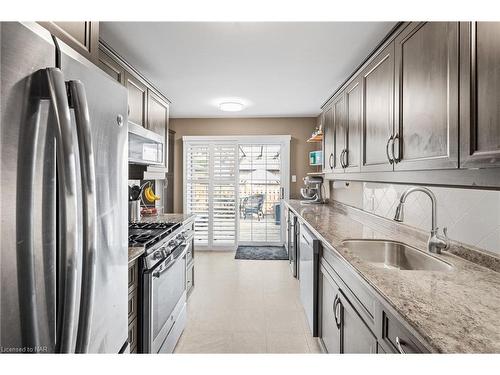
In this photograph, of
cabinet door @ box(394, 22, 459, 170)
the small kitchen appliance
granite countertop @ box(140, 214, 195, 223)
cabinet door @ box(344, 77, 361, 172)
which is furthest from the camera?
the small kitchen appliance

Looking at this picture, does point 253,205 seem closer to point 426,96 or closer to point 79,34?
point 426,96

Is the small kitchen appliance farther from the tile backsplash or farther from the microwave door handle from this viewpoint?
the microwave door handle

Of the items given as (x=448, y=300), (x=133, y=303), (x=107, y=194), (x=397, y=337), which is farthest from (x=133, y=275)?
(x=448, y=300)

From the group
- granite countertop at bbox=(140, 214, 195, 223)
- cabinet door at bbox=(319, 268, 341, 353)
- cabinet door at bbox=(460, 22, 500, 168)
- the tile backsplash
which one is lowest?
cabinet door at bbox=(319, 268, 341, 353)

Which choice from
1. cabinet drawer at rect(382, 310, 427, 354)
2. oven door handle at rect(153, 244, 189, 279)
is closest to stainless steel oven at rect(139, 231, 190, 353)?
oven door handle at rect(153, 244, 189, 279)

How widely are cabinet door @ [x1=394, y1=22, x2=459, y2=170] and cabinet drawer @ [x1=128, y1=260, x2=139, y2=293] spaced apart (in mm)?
1612

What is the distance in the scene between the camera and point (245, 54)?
7.88 feet

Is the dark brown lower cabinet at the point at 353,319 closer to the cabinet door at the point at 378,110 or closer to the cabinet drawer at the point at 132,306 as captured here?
the cabinet door at the point at 378,110

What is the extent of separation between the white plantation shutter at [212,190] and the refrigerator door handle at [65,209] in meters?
4.47

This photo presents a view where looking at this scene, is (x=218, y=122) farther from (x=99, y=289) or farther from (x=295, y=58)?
(x=99, y=289)

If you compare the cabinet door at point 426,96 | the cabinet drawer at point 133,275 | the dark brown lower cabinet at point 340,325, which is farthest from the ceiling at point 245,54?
the dark brown lower cabinet at point 340,325

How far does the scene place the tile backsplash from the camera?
1.38m

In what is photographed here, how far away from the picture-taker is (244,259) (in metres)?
4.45

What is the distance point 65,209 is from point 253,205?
458 cm
